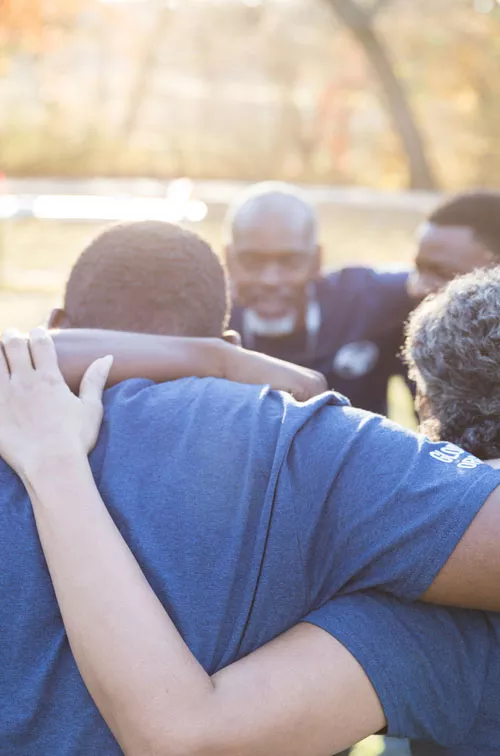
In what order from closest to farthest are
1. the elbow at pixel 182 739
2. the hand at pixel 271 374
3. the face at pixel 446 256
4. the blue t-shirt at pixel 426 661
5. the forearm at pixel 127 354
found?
the elbow at pixel 182 739, the blue t-shirt at pixel 426 661, the forearm at pixel 127 354, the hand at pixel 271 374, the face at pixel 446 256

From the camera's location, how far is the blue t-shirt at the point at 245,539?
1545 millimetres

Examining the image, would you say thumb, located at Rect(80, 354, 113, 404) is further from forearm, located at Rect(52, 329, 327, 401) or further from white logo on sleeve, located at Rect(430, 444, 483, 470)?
white logo on sleeve, located at Rect(430, 444, 483, 470)

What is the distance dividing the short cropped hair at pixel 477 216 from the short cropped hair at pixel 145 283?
1.90 m

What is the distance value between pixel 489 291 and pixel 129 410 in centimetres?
73

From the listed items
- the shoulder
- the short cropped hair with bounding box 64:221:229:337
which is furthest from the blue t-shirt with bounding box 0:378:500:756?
the shoulder

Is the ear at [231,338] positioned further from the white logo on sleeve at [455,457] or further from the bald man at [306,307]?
the bald man at [306,307]

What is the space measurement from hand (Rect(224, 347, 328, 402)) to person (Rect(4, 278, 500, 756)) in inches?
20.6

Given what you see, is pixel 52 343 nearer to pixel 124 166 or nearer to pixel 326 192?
pixel 326 192

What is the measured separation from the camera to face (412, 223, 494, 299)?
12.2 ft

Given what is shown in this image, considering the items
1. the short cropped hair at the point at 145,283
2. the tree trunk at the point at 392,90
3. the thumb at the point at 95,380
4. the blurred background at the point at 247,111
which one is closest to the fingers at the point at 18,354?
the thumb at the point at 95,380

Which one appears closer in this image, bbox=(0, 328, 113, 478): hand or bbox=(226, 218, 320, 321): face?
bbox=(0, 328, 113, 478): hand

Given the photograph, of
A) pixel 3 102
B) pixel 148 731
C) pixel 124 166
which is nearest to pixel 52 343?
pixel 148 731

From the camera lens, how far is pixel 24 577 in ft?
5.16

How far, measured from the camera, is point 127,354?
6.46 feet
